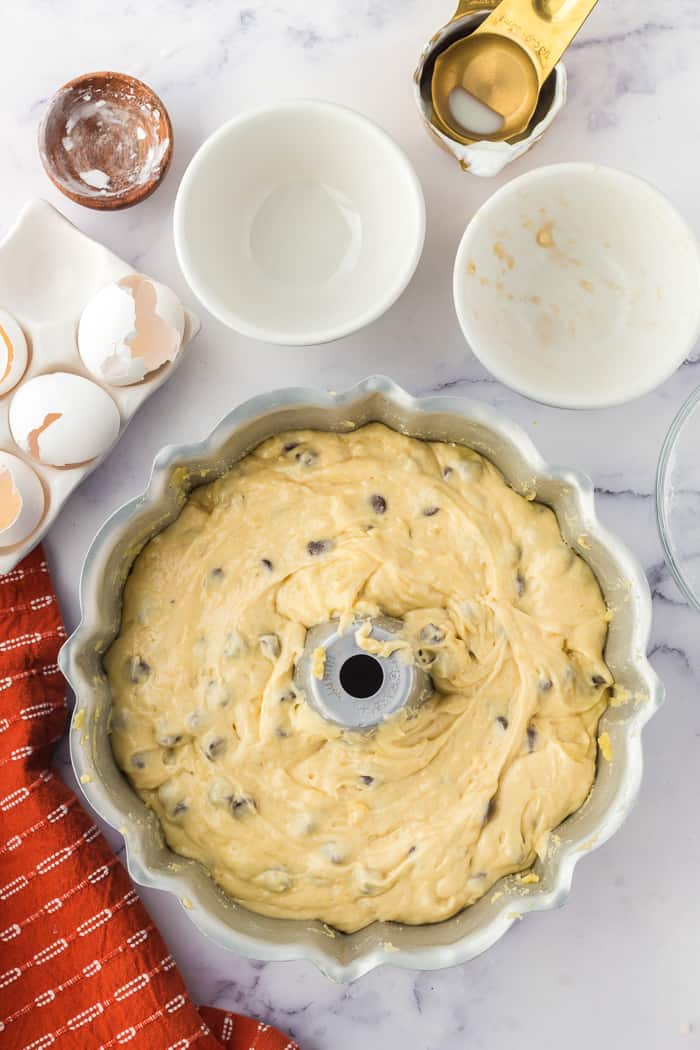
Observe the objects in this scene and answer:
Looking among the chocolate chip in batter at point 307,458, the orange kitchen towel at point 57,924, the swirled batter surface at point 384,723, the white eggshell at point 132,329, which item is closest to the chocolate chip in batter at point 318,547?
the swirled batter surface at point 384,723

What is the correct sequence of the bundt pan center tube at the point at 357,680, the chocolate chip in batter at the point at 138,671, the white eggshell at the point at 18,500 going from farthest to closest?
the white eggshell at the point at 18,500, the chocolate chip in batter at the point at 138,671, the bundt pan center tube at the point at 357,680

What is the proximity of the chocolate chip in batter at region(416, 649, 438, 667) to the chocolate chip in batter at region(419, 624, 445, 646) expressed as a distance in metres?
0.01

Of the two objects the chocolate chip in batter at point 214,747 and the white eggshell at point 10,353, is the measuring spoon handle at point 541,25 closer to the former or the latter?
the white eggshell at point 10,353

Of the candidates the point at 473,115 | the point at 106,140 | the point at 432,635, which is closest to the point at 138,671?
the point at 432,635

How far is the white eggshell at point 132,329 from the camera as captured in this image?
5.23ft

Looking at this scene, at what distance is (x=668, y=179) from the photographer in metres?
1.70

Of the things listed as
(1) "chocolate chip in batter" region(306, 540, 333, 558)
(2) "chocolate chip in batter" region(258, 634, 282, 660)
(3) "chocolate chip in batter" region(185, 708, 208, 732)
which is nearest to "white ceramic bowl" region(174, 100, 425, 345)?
→ (1) "chocolate chip in batter" region(306, 540, 333, 558)

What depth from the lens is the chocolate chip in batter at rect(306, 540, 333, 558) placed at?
1.47 metres

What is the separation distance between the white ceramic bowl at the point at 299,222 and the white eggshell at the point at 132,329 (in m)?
0.06

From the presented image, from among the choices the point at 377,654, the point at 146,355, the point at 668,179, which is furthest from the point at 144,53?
the point at 377,654

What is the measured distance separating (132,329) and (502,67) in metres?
0.67

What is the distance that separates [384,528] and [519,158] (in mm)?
649

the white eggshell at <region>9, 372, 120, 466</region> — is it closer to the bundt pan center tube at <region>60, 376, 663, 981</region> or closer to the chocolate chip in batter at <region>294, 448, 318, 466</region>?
the bundt pan center tube at <region>60, 376, 663, 981</region>

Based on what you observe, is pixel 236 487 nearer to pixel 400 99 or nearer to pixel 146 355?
pixel 146 355
